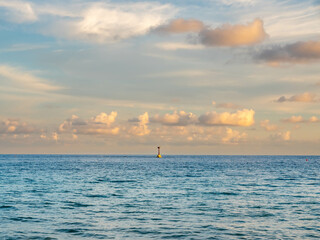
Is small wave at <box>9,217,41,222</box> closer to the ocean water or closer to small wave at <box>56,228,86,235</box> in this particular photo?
the ocean water

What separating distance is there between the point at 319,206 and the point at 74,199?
28.6m

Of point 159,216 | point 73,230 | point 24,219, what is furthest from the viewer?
point 159,216

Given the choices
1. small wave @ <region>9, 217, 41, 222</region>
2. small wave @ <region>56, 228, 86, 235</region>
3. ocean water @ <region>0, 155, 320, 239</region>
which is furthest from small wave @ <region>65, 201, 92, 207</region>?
small wave @ <region>56, 228, 86, 235</region>

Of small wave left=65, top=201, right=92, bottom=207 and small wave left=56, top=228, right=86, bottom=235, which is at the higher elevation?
small wave left=56, top=228, right=86, bottom=235

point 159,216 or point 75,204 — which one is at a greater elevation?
point 159,216

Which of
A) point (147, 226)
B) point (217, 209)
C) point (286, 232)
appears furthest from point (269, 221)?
point (147, 226)

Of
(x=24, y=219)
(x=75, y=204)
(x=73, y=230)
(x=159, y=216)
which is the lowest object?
(x=24, y=219)

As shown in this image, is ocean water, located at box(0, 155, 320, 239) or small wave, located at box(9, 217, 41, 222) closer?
ocean water, located at box(0, 155, 320, 239)

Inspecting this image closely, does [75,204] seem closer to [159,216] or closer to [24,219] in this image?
[24,219]

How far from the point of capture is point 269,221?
34.2 meters

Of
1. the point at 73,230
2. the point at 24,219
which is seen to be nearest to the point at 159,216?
the point at 73,230

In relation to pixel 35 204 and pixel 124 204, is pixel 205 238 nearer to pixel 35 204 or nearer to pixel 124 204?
pixel 124 204

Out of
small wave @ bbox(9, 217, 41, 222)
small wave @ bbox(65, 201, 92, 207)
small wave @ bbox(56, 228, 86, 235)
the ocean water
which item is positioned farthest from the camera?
small wave @ bbox(65, 201, 92, 207)

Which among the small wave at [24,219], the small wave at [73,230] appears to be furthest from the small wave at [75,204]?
the small wave at [73,230]
